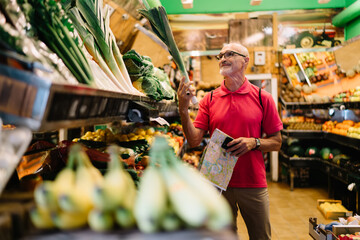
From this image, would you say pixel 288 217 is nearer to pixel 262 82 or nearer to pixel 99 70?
pixel 262 82

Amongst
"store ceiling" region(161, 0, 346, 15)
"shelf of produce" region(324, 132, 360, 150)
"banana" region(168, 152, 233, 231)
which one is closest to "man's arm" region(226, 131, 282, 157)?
"banana" region(168, 152, 233, 231)

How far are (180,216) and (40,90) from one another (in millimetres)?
480

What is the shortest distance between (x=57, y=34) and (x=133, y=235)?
2.70ft

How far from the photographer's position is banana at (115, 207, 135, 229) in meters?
0.86

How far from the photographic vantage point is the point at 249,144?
252 centimetres

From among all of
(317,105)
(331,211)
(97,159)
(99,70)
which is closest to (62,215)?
(97,159)

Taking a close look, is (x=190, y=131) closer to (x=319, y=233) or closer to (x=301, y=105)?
(x=319, y=233)

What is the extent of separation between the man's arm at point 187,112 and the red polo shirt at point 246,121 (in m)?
0.17

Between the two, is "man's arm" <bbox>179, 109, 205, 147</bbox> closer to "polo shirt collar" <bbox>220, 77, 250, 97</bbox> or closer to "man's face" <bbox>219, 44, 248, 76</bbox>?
"polo shirt collar" <bbox>220, 77, 250, 97</bbox>

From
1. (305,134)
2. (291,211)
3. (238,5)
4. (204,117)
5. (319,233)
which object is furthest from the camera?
(238,5)

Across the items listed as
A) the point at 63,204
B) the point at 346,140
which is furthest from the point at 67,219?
A: the point at 346,140

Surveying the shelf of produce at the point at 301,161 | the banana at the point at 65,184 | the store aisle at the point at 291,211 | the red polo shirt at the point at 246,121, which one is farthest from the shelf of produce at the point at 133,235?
the shelf of produce at the point at 301,161

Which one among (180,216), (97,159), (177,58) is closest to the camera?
(180,216)

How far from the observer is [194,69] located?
8242mm
